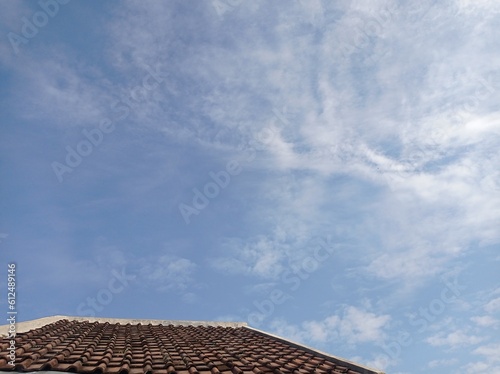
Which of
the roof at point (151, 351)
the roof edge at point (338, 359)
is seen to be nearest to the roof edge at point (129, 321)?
the roof at point (151, 351)

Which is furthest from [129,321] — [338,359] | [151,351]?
[338,359]

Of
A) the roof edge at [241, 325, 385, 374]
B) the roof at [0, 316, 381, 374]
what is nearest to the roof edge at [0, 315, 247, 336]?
the roof at [0, 316, 381, 374]

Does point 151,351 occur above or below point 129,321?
below

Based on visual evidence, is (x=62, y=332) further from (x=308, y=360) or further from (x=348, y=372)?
(x=348, y=372)

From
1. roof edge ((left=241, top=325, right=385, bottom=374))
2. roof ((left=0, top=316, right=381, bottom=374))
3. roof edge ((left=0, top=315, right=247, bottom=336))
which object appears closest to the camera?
roof ((left=0, top=316, right=381, bottom=374))

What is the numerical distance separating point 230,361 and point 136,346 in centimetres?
202

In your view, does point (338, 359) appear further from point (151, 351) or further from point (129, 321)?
point (129, 321)

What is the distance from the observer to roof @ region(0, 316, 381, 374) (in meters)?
5.75

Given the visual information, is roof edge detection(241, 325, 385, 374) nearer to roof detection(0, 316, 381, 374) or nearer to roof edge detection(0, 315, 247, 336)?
roof detection(0, 316, 381, 374)

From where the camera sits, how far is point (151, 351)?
7191 millimetres

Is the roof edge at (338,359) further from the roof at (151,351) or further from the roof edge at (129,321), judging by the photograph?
the roof edge at (129,321)

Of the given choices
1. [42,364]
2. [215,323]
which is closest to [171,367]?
[42,364]

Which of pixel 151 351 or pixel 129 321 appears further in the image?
pixel 129 321

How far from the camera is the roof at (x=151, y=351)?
575cm
